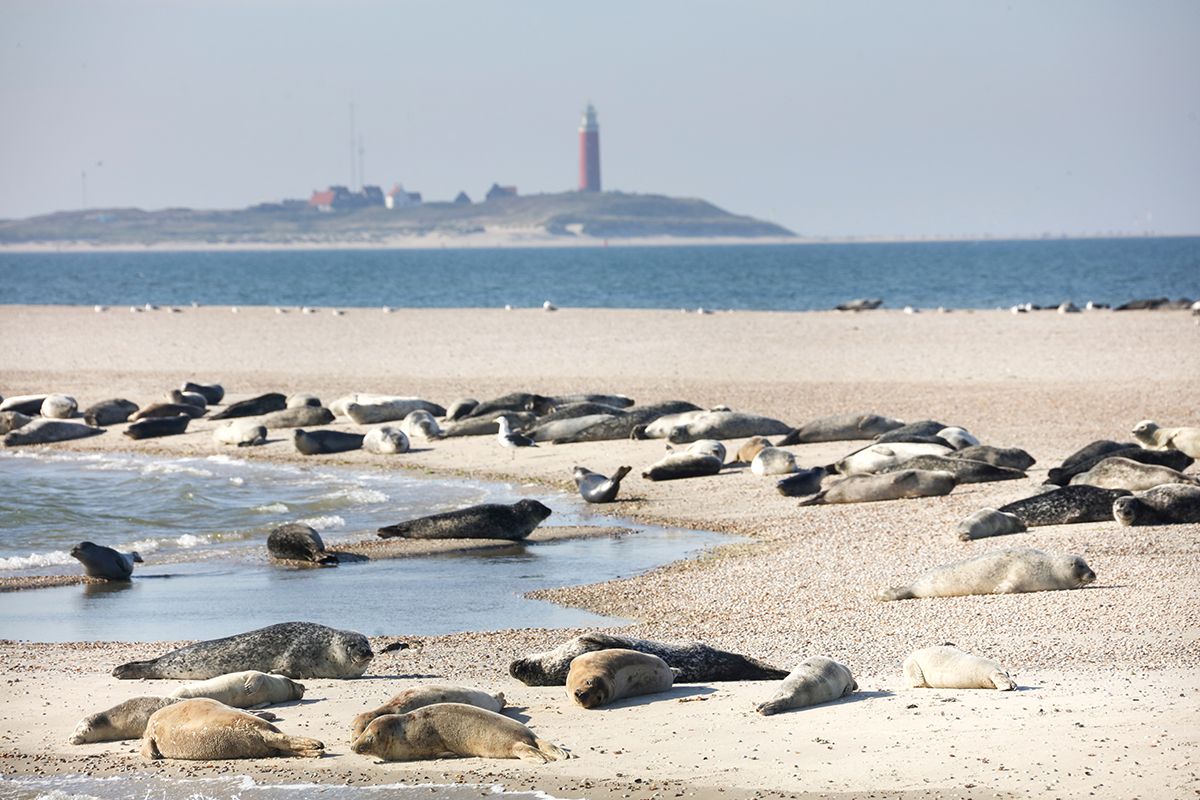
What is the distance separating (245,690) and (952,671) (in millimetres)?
2974

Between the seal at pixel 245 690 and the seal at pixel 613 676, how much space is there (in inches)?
48.7

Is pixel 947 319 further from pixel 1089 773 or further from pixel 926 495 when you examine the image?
pixel 1089 773

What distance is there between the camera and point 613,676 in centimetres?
609

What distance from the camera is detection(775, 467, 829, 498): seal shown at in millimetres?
12492

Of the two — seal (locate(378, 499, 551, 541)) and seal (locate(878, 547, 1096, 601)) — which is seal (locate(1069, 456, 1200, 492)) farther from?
seal (locate(378, 499, 551, 541))

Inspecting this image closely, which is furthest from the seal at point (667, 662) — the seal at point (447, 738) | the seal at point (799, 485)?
the seal at point (799, 485)

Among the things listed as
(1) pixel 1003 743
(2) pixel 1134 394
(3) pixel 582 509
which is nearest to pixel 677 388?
(2) pixel 1134 394

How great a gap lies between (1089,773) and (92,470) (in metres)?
12.0

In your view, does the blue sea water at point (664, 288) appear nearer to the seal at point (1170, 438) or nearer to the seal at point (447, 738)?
the seal at point (1170, 438)

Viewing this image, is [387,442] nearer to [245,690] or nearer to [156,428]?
[156,428]

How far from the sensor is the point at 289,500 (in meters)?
13.0

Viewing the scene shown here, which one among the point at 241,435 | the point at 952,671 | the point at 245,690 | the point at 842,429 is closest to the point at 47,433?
the point at 241,435

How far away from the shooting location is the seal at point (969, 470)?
40.9 feet

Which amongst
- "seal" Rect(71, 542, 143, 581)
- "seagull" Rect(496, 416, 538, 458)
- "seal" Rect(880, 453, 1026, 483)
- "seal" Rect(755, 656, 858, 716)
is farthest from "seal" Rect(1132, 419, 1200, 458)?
"seal" Rect(71, 542, 143, 581)
